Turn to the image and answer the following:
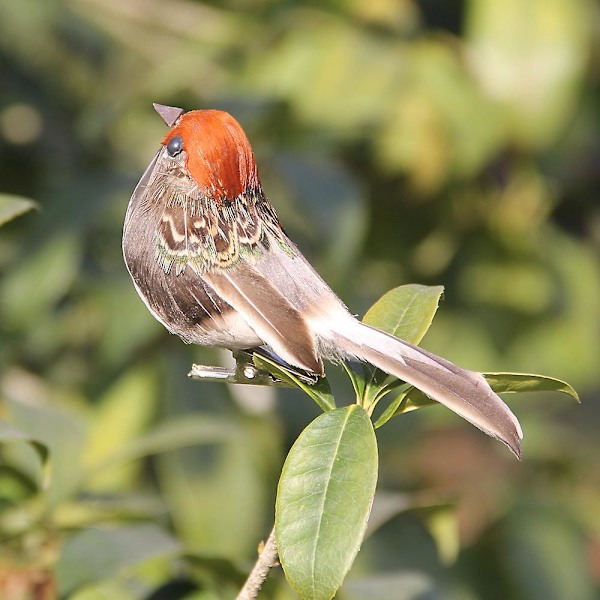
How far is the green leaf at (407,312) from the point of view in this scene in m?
0.90

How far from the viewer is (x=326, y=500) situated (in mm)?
789

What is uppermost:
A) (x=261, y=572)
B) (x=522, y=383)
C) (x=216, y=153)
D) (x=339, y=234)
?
(x=216, y=153)

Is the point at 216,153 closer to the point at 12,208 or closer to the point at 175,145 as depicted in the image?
the point at 175,145

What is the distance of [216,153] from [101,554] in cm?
55

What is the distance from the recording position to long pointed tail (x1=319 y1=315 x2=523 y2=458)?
0.80m

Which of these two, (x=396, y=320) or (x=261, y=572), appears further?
(x=396, y=320)

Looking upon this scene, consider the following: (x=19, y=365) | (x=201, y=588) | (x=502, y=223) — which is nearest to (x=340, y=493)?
(x=201, y=588)

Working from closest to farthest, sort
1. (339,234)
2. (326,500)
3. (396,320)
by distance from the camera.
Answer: (326,500), (396,320), (339,234)

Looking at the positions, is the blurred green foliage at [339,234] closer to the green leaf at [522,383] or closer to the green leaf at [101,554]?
the green leaf at [101,554]

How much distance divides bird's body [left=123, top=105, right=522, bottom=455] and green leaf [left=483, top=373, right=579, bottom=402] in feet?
0.08

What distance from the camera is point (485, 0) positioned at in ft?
9.01

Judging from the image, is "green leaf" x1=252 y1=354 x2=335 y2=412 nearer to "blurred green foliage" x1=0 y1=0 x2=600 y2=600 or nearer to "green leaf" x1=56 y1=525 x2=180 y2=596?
"green leaf" x1=56 y1=525 x2=180 y2=596

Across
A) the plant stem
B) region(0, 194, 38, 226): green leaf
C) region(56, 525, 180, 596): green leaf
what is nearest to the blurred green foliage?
region(56, 525, 180, 596): green leaf

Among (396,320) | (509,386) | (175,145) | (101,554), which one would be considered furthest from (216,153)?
(101,554)
